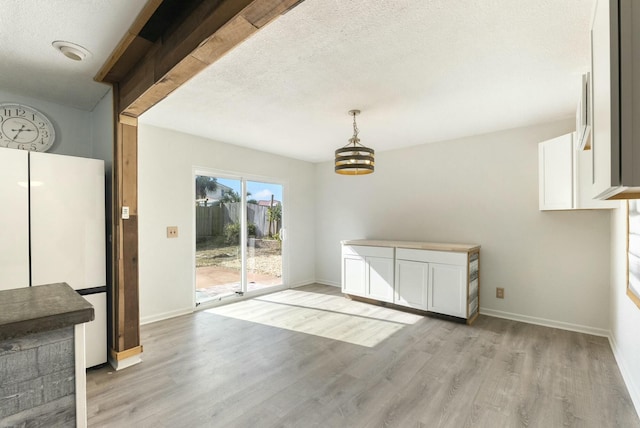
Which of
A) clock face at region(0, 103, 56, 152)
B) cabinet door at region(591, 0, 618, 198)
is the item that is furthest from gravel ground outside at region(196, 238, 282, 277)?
cabinet door at region(591, 0, 618, 198)

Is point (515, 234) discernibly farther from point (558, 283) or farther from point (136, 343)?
point (136, 343)

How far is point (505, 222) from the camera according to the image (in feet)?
12.6

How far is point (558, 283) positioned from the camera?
11.5 ft

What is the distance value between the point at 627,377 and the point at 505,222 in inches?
75.2

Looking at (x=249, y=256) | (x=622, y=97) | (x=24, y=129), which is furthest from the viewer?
(x=249, y=256)

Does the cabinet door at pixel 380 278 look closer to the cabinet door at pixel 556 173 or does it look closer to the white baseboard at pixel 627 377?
the cabinet door at pixel 556 173

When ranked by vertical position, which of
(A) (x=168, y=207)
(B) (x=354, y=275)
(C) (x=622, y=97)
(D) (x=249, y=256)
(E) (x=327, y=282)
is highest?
(C) (x=622, y=97)

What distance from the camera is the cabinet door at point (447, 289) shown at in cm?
359

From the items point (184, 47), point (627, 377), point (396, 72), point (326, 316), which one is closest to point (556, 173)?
point (627, 377)

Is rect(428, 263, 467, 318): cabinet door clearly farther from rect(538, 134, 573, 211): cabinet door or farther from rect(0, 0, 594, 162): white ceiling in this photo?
rect(0, 0, 594, 162): white ceiling

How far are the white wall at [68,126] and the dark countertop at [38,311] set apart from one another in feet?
8.57

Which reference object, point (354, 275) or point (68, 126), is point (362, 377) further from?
point (68, 126)

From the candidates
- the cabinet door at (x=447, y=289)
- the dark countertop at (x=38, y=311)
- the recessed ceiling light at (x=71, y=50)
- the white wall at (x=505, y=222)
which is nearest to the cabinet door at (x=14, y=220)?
the recessed ceiling light at (x=71, y=50)

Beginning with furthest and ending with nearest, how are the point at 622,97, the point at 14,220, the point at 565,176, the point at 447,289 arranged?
the point at 447,289
the point at 565,176
the point at 14,220
the point at 622,97
